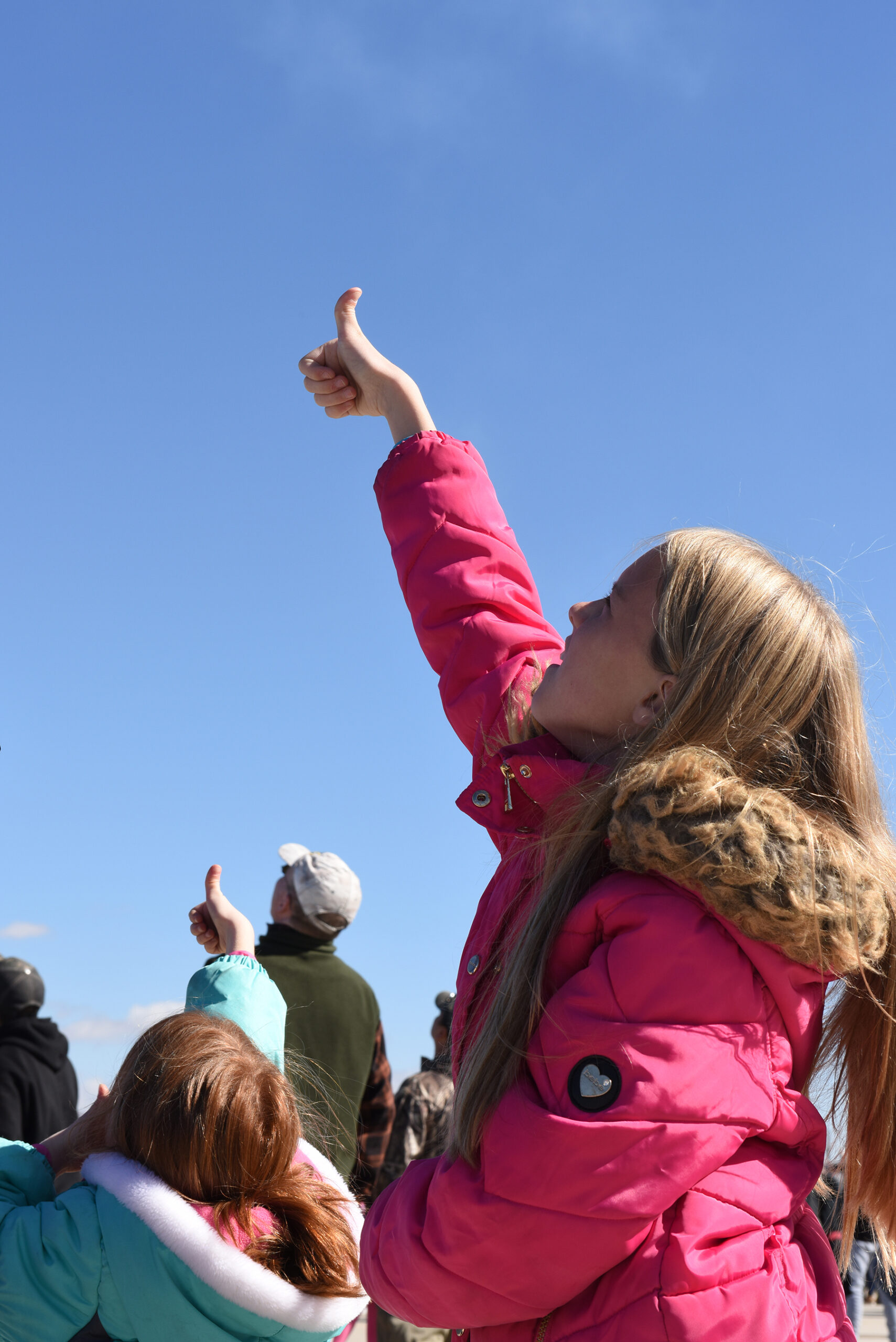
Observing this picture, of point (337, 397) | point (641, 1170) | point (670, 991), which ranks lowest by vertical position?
point (641, 1170)

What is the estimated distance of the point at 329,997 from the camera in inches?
169

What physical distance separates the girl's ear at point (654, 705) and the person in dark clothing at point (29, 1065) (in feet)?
12.4

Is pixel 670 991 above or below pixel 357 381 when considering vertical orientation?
below

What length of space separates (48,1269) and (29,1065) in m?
3.03

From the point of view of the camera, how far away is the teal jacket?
6.22ft

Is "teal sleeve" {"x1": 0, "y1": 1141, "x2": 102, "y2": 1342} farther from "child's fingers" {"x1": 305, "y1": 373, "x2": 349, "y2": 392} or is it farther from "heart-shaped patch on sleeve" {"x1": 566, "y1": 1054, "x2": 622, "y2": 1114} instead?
"child's fingers" {"x1": 305, "y1": 373, "x2": 349, "y2": 392}

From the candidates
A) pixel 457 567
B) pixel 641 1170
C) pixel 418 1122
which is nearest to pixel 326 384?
pixel 457 567

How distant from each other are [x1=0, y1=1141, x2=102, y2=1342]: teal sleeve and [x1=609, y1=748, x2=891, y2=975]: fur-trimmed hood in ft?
3.91

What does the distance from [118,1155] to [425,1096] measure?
2852 millimetres

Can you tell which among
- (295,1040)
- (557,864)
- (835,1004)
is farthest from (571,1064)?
(295,1040)

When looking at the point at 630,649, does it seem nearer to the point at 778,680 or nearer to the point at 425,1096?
the point at 778,680

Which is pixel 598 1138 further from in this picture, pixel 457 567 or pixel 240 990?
pixel 240 990

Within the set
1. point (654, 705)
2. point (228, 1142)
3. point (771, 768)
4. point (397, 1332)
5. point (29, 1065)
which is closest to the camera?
point (771, 768)

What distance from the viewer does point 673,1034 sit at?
1.34m
